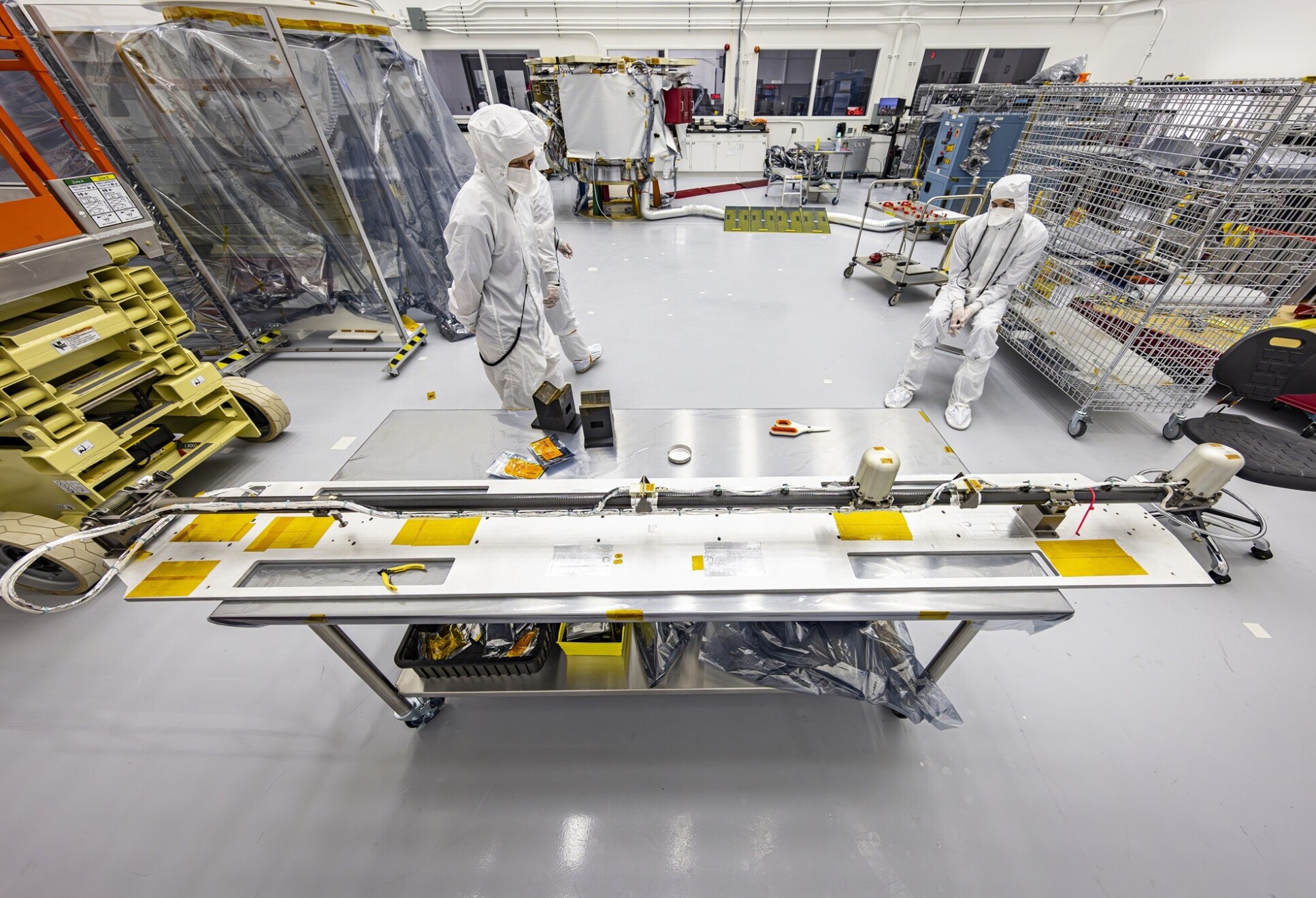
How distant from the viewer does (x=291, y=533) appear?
3.91 ft

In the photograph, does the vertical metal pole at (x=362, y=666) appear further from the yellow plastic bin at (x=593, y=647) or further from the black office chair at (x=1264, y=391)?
the black office chair at (x=1264, y=391)

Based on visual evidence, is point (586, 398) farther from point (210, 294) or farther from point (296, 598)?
point (210, 294)

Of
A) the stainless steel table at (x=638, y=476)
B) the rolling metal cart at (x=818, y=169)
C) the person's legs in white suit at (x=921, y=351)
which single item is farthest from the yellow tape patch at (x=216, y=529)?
the rolling metal cart at (x=818, y=169)

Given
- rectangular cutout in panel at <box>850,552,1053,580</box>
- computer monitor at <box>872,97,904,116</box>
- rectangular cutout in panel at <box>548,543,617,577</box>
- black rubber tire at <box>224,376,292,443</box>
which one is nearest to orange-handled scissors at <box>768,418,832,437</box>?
rectangular cutout in panel at <box>850,552,1053,580</box>

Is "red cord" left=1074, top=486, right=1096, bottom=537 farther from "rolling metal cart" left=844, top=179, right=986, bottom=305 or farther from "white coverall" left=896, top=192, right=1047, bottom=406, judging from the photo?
"rolling metal cart" left=844, top=179, right=986, bottom=305

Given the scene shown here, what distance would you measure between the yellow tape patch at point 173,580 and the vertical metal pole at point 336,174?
9.48 ft

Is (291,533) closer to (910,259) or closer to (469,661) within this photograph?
(469,661)

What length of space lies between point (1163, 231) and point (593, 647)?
10.7 ft

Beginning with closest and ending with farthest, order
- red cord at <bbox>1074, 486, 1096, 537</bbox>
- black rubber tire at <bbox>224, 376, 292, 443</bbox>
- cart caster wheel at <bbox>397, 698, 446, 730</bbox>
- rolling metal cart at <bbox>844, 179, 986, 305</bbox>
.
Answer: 1. red cord at <bbox>1074, 486, 1096, 537</bbox>
2. cart caster wheel at <bbox>397, 698, 446, 730</bbox>
3. black rubber tire at <bbox>224, 376, 292, 443</bbox>
4. rolling metal cart at <bbox>844, 179, 986, 305</bbox>

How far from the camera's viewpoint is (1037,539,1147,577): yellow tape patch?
1.06m

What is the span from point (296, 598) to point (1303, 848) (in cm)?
273

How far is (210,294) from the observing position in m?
3.44

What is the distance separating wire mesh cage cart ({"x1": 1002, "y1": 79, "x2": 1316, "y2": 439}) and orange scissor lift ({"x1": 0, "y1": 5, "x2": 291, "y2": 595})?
170 inches

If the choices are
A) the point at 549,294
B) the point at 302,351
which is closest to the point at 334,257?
the point at 302,351
